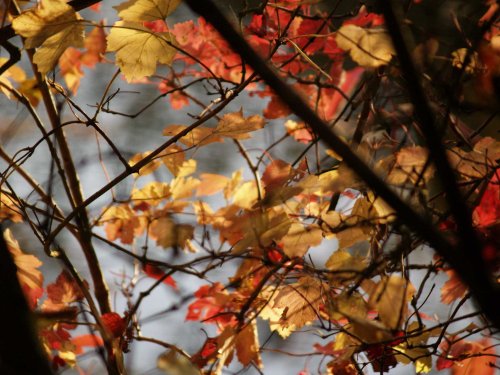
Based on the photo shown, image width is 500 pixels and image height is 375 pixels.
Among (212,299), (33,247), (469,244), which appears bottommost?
(469,244)

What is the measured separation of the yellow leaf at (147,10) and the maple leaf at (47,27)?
0.06 m

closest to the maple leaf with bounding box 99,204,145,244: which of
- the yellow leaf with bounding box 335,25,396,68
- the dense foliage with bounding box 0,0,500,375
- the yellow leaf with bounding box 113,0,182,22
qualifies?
the dense foliage with bounding box 0,0,500,375

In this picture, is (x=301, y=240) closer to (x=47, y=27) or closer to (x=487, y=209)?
(x=487, y=209)

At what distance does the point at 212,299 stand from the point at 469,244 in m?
0.96

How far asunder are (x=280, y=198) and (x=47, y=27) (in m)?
0.37

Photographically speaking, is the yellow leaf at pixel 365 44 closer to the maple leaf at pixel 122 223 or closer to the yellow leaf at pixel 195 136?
the yellow leaf at pixel 195 136

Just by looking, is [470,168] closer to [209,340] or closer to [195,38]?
[209,340]

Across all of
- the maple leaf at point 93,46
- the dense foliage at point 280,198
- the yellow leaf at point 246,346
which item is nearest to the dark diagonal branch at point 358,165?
the dense foliage at point 280,198

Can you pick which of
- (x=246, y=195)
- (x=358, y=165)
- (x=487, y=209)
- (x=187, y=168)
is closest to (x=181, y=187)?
(x=187, y=168)

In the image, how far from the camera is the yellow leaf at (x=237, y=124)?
0.93 m

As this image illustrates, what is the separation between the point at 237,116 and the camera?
0.95m

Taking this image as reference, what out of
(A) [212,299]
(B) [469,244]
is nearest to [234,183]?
(A) [212,299]

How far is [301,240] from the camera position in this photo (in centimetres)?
96

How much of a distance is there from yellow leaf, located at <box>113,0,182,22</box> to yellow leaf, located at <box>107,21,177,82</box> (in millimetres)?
38
